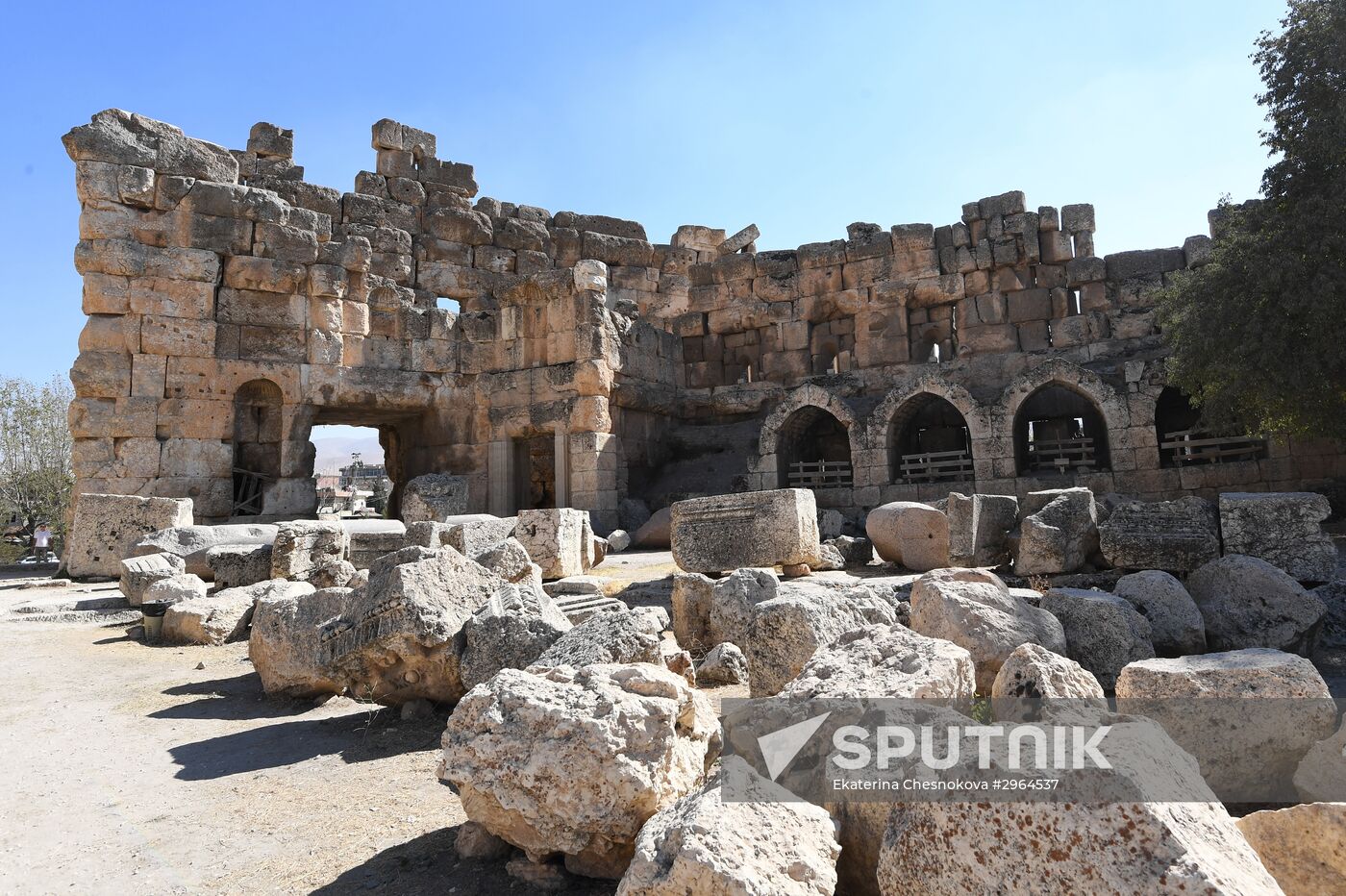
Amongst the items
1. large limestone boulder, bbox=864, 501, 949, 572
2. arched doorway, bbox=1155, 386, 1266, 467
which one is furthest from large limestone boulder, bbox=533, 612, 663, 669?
arched doorway, bbox=1155, 386, 1266, 467

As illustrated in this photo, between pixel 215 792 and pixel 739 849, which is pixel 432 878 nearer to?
pixel 739 849

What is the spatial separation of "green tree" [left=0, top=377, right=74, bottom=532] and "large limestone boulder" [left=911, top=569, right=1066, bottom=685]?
22827 mm

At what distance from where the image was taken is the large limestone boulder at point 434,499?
42.2 ft

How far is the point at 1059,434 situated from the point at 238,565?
49.6 ft

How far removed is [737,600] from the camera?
5.72 m

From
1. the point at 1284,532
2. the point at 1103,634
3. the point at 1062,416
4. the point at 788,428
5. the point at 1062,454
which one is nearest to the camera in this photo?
the point at 1103,634

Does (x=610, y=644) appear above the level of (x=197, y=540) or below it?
below

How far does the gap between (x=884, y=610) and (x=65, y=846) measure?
4.46m

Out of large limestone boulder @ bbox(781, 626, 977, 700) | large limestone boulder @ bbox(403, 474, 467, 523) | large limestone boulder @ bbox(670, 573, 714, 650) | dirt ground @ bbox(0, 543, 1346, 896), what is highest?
large limestone boulder @ bbox(403, 474, 467, 523)

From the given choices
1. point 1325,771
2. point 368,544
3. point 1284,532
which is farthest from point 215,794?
point 1284,532

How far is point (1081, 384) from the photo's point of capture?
13.5m

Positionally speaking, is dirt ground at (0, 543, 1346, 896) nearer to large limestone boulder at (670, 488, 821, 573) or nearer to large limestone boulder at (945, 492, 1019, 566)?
large limestone boulder at (945, 492, 1019, 566)

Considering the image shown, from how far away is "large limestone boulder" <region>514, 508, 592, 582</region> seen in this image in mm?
8992

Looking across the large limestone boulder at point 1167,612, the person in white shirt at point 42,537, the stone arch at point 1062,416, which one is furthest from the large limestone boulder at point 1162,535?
the person in white shirt at point 42,537
